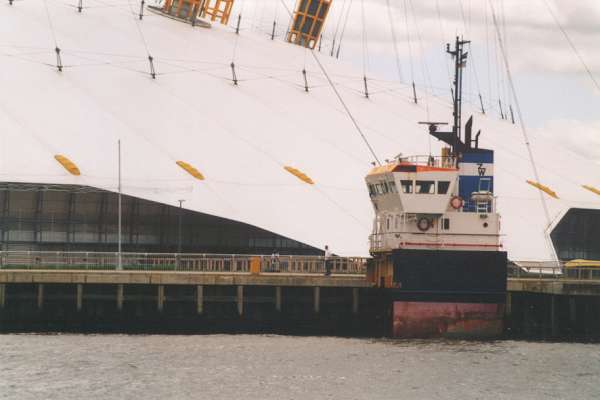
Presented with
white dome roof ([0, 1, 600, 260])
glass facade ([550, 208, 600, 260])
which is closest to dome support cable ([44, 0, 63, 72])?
white dome roof ([0, 1, 600, 260])

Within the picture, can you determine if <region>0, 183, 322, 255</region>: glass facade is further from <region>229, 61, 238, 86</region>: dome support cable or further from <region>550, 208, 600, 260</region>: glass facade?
<region>550, 208, 600, 260</region>: glass facade

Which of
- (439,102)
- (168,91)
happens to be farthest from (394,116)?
(168,91)

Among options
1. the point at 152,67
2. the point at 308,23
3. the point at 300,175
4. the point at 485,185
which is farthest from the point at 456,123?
the point at 308,23

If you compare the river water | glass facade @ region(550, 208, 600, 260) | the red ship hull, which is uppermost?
glass facade @ region(550, 208, 600, 260)

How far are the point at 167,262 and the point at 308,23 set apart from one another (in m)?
42.9

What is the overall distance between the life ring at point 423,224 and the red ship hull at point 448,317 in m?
4.01

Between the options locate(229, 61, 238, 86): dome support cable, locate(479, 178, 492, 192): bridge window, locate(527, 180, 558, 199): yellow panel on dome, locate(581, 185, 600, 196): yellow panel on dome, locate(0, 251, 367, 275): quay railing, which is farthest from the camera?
locate(581, 185, 600, 196): yellow panel on dome

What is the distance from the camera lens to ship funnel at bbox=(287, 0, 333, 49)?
125 metres

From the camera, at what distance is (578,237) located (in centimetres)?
10525

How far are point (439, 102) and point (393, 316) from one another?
48.1m

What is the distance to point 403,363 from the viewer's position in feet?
202

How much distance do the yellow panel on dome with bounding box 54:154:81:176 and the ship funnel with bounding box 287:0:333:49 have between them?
141 feet

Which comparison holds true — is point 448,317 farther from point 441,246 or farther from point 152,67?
point 152,67

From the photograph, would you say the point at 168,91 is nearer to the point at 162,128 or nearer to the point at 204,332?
the point at 162,128
